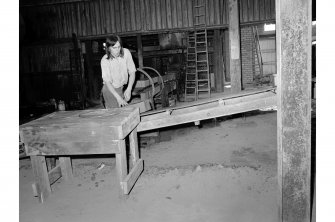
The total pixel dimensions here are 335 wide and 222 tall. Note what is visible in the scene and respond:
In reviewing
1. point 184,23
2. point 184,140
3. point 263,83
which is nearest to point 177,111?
point 184,140

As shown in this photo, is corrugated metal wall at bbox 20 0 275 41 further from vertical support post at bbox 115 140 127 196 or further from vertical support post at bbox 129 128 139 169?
vertical support post at bbox 115 140 127 196

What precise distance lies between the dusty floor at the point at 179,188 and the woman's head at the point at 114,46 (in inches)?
86.9

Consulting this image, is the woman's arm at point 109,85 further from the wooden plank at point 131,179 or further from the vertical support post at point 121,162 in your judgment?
the vertical support post at point 121,162

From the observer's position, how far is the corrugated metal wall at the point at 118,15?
10.1m

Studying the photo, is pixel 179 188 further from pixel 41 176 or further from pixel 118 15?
pixel 118 15

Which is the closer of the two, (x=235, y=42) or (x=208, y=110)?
(x=208, y=110)

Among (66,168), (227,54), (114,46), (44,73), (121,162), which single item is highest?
(227,54)

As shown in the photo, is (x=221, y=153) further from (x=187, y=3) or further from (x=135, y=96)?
(x=187, y=3)

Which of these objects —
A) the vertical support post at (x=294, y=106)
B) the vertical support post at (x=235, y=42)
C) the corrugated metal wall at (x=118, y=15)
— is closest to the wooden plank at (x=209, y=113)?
the vertical support post at (x=294, y=106)

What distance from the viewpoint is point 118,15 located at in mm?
10703

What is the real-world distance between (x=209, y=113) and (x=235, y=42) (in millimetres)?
5048

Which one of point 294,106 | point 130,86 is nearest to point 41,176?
point 130,86

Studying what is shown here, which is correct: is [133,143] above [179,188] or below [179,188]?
above

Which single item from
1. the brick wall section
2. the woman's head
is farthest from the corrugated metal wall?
the brick wall section
